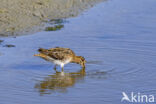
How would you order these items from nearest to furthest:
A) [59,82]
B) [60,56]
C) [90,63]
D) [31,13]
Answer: [59,82]
[60,56]
[90,63]
[31,13]

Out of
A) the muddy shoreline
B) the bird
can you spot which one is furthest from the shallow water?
the muddy shoreline

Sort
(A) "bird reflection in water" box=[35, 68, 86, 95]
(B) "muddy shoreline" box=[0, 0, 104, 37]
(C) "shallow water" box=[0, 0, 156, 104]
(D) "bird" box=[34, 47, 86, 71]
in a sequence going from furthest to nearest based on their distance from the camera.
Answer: (B) "muddy shoreline" box=[0, 0, 104, 37] < (D) "bird" box=[34, 47, 86, 71] < (A) "bird reflection in water" box=[35, 68, 86, 95] < (C) "shallow water" box=[0, 0, 156, 104]

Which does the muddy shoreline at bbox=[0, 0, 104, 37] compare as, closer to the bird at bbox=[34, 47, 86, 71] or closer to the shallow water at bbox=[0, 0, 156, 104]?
the shallow water at bbox=[0, 0, 156, 104]

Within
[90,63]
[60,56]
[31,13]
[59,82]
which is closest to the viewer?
[59,82]

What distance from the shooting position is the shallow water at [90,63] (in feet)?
30.3

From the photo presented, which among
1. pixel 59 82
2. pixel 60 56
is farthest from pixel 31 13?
pixel 59 82

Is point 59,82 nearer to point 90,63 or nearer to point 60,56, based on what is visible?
point 60,56

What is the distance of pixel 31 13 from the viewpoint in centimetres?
1528

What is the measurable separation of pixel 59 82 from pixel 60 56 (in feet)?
4.25

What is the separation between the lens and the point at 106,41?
13062 mm

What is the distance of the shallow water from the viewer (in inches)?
364

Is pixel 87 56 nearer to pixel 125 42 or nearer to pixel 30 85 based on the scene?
pixel 125 42

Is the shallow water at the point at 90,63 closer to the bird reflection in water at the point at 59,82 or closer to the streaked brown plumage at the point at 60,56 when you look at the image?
the bird reflection in water at the point at 59,82

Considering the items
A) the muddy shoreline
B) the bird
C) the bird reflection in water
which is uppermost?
the muddy shoreline
